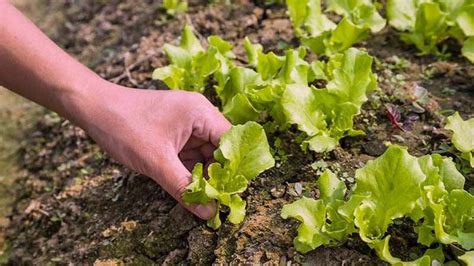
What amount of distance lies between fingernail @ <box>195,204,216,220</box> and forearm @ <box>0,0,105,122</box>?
1.69 feet

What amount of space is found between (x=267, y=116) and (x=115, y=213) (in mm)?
674

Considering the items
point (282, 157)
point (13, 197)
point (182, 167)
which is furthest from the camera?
point (13, 197)

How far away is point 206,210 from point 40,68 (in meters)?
0.74

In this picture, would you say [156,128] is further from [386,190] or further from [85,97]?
[386,190]

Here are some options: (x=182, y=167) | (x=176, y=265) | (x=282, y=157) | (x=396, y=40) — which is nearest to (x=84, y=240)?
(x=176, y=265)

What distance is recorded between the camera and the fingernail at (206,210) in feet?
7.19

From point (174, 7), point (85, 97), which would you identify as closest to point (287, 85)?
point (85, 97)

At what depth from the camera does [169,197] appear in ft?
8.14

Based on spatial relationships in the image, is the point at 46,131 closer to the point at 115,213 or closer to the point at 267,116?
the point at 115,213

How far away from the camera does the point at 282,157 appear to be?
242cm

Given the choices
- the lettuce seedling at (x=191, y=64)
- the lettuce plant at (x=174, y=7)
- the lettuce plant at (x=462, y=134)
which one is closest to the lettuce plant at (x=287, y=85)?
the lettuce seedling at (x=191, y=64)

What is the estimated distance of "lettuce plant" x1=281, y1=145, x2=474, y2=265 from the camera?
1.93m

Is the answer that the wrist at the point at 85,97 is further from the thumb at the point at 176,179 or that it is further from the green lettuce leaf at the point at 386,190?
the green lettuce leaf at the point at 386,190

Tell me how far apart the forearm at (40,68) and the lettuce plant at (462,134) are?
1.17 metres
